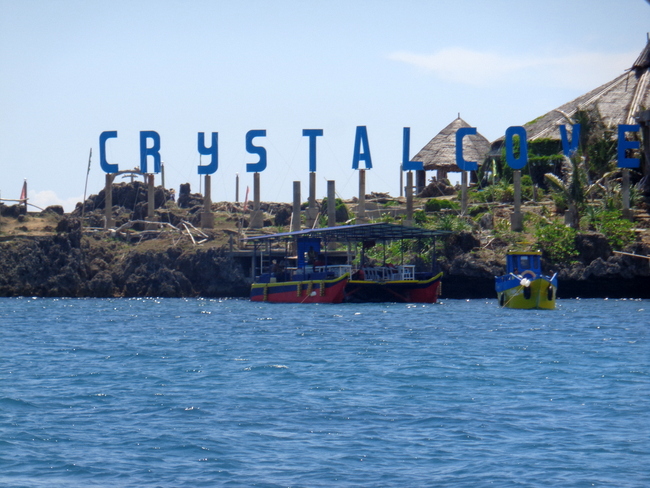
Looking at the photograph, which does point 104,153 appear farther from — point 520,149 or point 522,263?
point 522,263

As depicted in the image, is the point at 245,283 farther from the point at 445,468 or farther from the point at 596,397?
the point at 445,468

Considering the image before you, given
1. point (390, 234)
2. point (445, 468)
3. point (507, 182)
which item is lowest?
point (445, 468)

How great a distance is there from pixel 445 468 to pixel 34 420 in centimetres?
788

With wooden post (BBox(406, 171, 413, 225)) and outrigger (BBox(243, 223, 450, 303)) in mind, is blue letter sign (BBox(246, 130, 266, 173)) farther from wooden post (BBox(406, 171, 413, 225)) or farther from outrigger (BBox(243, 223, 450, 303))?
outrigger (BBox(243, 223, 450, 303))

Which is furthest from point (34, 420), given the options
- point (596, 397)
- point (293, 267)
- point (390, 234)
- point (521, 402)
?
point (293, 267)

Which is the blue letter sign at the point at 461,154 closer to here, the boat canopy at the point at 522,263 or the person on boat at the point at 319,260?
the person on boat at the point at 319,260

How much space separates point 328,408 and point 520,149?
51.8 meters

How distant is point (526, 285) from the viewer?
46.8 metres

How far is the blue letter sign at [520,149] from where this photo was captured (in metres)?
66.0

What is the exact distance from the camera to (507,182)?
7394 centimetres

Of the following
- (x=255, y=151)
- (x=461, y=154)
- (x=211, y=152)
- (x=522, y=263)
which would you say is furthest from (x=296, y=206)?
(x=522, y=263)

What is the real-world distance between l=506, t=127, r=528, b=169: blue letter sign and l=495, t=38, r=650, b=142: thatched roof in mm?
6983

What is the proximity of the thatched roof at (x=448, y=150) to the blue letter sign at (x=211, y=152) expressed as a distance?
70.1 feet

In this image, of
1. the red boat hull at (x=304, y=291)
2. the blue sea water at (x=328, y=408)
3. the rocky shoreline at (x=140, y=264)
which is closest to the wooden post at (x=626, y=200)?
the rocky shoreline at (x=140, y=264)
